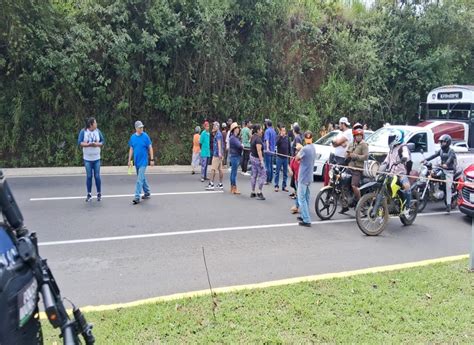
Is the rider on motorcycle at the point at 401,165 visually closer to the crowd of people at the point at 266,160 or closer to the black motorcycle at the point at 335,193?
the black motorcycle at the point at 335,193

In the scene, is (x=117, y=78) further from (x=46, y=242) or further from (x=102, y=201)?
(x=46, y=242)

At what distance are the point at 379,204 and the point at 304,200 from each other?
141 centimetres

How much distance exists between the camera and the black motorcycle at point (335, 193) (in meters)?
9.08

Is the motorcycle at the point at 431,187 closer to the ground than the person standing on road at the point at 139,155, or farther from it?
closer to the ground


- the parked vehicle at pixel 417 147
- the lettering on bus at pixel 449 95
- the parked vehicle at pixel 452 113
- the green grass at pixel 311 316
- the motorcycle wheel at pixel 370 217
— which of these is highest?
the lettering on bus at pixel 449 95

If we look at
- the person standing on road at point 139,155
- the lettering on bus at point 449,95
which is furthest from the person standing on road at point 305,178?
the lettering on bus at point 449,95

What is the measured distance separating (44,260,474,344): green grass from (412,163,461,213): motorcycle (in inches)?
216

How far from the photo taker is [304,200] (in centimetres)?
859

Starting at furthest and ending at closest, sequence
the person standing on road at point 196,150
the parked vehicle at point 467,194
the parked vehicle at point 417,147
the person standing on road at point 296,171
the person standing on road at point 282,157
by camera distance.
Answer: the person standing on road at point 196,150, the person standing on road at point 282,157, the parked vehicle at point 417,147, the person standing on road at point 296,171, the parked vehicle at point 467,194

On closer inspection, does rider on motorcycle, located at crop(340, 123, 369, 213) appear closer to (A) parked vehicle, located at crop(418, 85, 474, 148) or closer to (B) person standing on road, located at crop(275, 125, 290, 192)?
(B) person standing on road, located at crop(275, 125, 290, 192)

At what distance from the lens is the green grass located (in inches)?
155

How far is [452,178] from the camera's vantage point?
10.7 metres

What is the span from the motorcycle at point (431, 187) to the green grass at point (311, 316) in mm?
5481

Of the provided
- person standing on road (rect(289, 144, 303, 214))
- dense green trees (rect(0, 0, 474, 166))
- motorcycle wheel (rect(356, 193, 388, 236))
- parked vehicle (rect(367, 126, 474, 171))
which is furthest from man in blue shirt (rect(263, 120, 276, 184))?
dense green trees (rect(0, 0, 474, 166))
